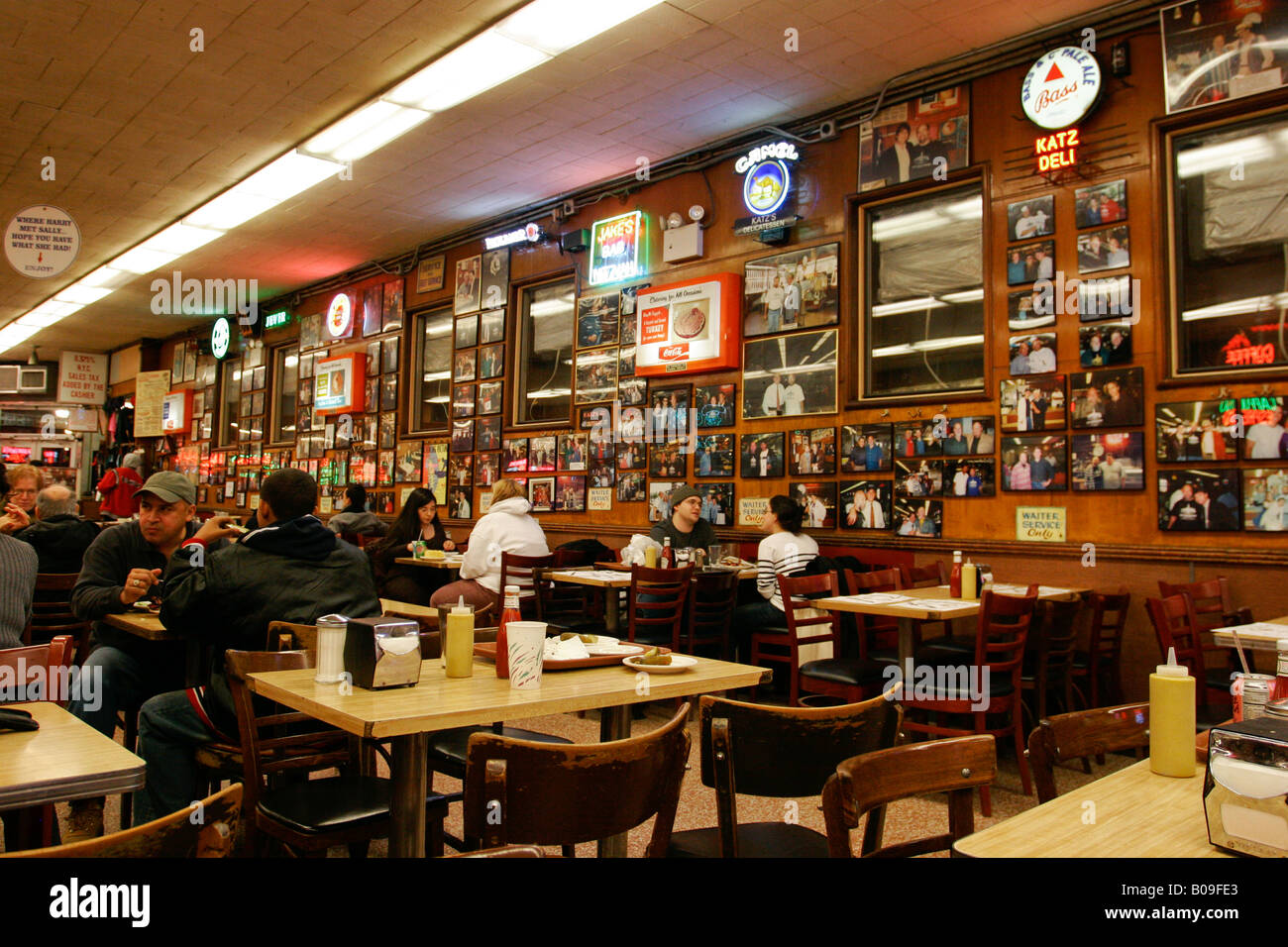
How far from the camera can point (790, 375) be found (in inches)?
260

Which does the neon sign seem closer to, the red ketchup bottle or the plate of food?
the plate of food

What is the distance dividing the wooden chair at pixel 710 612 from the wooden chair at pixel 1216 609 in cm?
237

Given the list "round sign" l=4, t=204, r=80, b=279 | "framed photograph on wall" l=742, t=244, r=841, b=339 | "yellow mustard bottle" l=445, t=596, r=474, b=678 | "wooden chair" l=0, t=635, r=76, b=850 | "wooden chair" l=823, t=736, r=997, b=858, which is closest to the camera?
"wooden chair" l=823, t=736, r=997, b=858

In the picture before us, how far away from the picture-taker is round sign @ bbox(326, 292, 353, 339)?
11117 mm

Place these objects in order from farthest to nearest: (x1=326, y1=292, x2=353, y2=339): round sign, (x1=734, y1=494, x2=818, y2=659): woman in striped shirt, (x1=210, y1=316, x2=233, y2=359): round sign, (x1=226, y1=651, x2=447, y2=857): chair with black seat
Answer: (x1=210, y1=316, x2=233, y2=359): round sign < (x1=326, y1=292, x2=353, y2=339): round sign < (x1=734, y1=494, x2=818, y2=659): woman in striped shirt < (x1=226, y1=651, x2=447, y2=857): chair with black seat

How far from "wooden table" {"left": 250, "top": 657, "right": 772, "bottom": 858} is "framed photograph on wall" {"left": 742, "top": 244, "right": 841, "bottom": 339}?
440 centimetres

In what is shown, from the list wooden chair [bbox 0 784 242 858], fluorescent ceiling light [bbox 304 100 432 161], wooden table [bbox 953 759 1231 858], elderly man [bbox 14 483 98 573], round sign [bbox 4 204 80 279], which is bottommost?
wooden table [bbox 953 759 1231 858]

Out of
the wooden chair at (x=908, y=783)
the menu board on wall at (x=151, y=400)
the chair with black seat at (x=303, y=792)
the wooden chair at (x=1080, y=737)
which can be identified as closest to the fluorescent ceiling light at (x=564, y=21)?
the chair with black seat at (x=303, y=792)

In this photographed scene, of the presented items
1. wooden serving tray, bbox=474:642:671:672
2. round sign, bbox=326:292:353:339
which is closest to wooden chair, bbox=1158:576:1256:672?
wooden serving tray, bbox=474:642:671:672

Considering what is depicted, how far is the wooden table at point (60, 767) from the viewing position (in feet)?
4.91

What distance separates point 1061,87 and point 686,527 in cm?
360

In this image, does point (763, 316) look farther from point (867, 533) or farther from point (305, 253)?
point (305, 253)

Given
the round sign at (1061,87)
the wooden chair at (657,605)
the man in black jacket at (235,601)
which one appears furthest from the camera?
the wooden chair at (657,605)

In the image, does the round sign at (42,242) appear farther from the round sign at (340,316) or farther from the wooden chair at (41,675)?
the wooden chair at (41,675)
